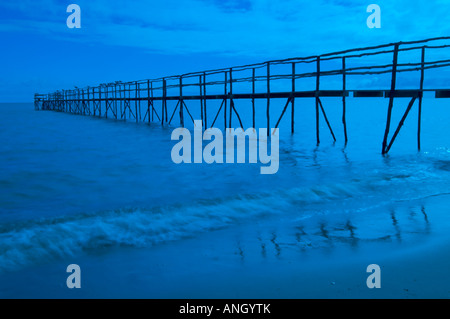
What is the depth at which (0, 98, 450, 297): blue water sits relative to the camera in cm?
361

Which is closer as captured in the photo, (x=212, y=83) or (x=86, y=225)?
(x=86, y=225)

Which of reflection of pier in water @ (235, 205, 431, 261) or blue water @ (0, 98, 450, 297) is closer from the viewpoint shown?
blue water @ (0, 98, 450, 297)

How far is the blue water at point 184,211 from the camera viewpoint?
361 cm

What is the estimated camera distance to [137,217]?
5012mm

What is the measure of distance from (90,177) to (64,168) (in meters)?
1.46

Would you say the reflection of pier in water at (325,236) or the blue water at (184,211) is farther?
the reflection of pier in water at (325,236)

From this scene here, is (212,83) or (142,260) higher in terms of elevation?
(212,83)

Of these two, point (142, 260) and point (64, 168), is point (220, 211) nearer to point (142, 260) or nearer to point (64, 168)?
point (142, 260)

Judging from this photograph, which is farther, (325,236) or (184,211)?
(184,211)

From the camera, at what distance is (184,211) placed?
534 centimetres
